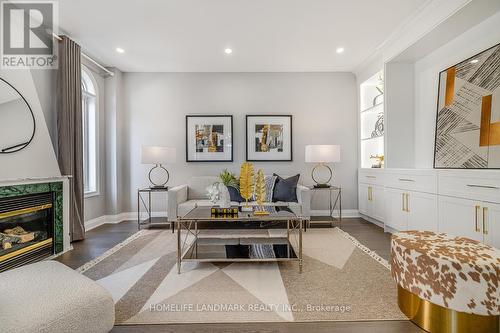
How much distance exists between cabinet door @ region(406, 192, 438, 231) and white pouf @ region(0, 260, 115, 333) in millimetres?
3078

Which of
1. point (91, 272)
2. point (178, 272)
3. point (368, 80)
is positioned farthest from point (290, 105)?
point (91, 272)

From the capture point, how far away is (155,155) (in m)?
3.77

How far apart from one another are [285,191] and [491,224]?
2295 millimetres

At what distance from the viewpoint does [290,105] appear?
175 inches

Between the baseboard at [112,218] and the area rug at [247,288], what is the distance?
142 centimetres

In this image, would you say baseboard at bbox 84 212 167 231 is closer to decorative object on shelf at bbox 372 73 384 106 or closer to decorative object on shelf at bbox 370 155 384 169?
decorative object on shelf at bbox 370 155 384 169

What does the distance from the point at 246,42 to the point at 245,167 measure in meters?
1.89

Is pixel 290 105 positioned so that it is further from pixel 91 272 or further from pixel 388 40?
pixel 91 272

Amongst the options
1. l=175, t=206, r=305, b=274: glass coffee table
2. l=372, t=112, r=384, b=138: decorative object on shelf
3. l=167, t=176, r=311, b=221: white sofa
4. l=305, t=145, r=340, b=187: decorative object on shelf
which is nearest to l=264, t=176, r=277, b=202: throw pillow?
l=167, t=176, r=311, b=221: white sofa

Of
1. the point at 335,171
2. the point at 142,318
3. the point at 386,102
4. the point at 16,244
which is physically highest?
the point at 386,102

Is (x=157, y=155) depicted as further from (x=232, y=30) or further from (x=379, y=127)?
(x=379, y=127)

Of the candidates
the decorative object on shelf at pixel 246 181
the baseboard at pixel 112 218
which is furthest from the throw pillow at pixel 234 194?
the baseboard at pixel 112 218

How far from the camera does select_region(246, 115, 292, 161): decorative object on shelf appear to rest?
14.4 feet

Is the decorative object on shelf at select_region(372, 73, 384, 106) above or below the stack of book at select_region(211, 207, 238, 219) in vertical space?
above
